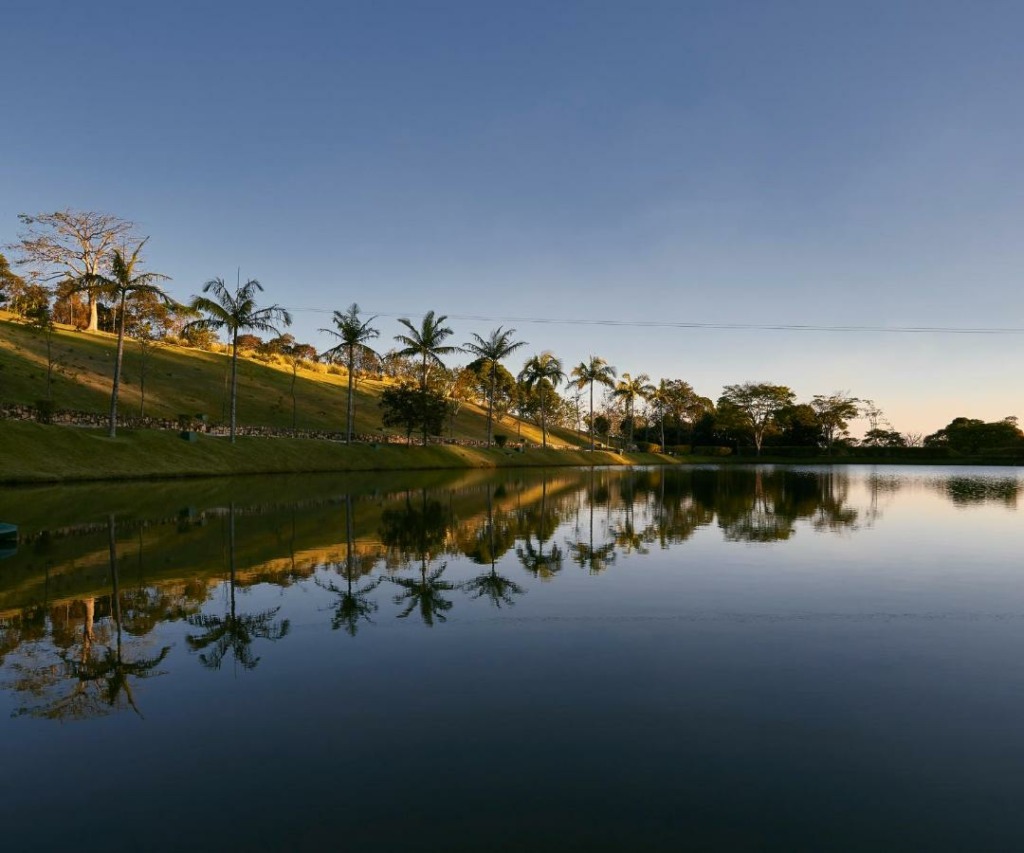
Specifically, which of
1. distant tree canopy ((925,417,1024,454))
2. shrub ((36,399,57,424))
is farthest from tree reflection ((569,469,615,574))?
distant tree canopy ((925,417,1024,454))

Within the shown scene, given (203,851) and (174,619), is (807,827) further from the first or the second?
(174,619)

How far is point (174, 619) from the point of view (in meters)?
11.6

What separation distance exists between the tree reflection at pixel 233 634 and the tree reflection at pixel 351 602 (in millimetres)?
969

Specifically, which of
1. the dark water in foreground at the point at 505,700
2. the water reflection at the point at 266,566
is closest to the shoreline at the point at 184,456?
the water reflection at the point at 266,566

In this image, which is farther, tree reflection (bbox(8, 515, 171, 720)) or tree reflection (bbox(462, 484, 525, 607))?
tree reflection (bbox(462, 484, 525, 607))

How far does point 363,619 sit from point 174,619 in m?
3.23

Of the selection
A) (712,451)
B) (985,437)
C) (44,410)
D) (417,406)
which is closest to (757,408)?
(712,451)

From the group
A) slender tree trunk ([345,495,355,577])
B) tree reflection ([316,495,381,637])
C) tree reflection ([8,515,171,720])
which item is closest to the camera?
tree reflection ([8,515,171,720])

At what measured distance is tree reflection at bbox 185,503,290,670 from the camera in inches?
383

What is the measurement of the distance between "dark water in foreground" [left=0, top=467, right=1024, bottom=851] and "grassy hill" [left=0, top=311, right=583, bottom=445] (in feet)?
204

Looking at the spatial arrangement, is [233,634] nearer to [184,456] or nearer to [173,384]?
[184,456]

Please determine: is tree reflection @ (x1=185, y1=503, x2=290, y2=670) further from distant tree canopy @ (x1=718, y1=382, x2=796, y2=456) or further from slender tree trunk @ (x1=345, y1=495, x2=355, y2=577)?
distant tree canopy @ (x1=718, y1=382, x2=796, y2=456)

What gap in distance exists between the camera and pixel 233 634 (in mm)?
10875

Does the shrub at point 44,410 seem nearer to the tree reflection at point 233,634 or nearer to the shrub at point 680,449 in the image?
the tree reflection at point 233,634
